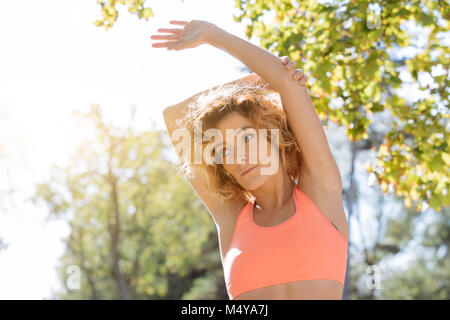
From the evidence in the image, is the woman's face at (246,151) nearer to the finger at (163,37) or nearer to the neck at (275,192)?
the neck at (275,192)

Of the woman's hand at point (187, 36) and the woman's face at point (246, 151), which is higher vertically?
the woman's hand at point (187, 36)

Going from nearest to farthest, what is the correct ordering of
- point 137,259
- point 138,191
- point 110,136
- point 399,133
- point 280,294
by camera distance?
point 280,294
point 399,133
point 110,136
point 138,191
point 137,259

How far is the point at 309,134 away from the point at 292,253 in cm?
48

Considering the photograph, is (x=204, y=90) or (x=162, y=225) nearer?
(x=204, y=90)

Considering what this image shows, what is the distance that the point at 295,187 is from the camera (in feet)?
7.23

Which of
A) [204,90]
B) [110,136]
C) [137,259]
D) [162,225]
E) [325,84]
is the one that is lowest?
[137,259]

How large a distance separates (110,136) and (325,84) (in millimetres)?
12589

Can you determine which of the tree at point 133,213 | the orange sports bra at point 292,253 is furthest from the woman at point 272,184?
the tree at point 133,213

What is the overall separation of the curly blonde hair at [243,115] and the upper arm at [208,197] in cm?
4

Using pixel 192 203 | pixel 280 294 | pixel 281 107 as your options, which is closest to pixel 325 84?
pixel 281 107

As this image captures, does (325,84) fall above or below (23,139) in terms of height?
below

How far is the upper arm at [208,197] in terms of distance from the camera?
2.48 m

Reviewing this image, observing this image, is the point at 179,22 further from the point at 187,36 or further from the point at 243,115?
the point at 243,115
